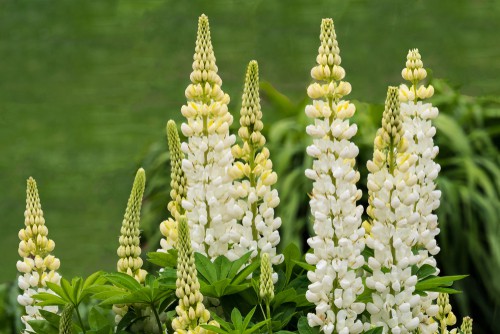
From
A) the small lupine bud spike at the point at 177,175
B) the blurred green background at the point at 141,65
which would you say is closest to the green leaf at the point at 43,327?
the small lupine bud spike at the point at 177,175

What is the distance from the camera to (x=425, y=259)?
1.75m

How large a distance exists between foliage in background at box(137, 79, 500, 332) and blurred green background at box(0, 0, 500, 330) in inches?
71.1

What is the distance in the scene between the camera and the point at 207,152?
5.57 feet

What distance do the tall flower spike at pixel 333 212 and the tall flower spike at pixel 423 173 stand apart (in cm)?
15

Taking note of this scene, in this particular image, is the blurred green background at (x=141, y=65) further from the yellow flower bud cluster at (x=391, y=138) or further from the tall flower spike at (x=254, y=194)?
the yellow flower bud cluster at (x=391, y=138)

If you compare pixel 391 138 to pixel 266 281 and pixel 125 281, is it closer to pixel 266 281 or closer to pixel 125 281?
pixel 266 281

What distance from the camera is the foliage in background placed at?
421cm

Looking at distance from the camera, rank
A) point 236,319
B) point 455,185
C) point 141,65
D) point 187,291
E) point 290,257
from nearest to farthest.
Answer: point 187,291 < point 236,319 < point 290,257 < point 455,185 < point 141,65

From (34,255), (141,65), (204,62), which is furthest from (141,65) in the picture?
(204,62)

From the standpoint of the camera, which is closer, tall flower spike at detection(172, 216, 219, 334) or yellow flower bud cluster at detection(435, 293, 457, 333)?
tall flower spike at detection(172, 216, 219, 334)

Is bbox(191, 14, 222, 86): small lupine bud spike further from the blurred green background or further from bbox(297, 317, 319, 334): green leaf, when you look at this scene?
the blurred green background

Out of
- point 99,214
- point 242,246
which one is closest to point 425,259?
point 242,246

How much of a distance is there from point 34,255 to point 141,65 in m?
5.37

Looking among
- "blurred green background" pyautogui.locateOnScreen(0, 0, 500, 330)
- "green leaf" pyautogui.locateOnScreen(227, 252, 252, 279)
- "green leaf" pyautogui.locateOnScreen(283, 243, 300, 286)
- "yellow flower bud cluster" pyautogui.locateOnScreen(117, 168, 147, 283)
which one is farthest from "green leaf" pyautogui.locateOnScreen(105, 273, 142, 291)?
"blurred green background" pyautogui.locateOnScreen(0, 0, 500, 330)
